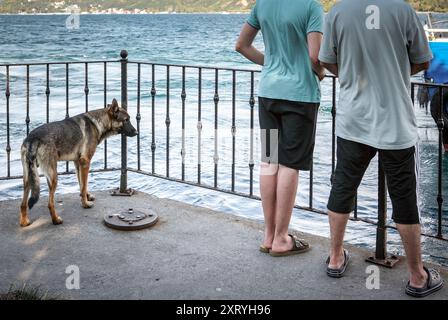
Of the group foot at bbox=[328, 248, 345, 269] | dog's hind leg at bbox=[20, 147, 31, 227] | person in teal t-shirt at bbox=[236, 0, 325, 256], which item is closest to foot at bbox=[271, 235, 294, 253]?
person in teal t-shirt at bbox=[236, 0, 325, 256]

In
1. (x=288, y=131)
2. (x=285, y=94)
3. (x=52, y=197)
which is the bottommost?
(x=52, y=197)

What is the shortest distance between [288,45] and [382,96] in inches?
35.2

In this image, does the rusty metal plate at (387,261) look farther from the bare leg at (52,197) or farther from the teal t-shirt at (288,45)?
the bare leg at (52,197)

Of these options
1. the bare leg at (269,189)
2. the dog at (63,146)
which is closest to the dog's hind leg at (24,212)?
the dog at (63,146)

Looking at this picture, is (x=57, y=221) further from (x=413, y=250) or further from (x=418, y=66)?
(x=418, y=66)

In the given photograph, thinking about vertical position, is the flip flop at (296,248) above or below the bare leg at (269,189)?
below

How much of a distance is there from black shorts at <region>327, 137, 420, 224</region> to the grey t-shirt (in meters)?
0.09

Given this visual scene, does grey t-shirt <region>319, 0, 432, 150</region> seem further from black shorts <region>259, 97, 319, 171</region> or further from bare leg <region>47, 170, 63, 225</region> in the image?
bare leg <region>47, 170, 63, 225</region>

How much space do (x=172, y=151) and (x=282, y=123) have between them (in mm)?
8695

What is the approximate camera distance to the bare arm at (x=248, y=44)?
4852 millimetres

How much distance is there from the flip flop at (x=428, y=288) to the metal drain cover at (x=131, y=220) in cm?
241

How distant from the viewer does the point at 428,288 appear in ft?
14.1

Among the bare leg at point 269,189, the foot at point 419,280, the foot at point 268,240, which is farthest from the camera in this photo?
the foot at point 268,240

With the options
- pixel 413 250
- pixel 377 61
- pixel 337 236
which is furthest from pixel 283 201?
pixel 377 61
